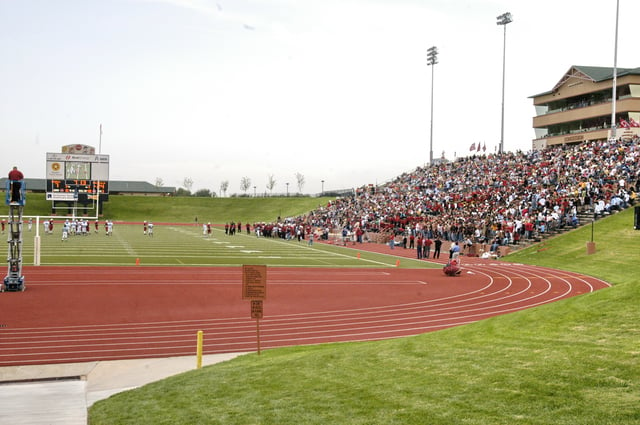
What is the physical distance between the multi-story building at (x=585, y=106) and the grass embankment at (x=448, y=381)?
4156cm

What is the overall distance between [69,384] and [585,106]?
5616 cm

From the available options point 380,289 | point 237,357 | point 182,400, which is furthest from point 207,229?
point 182,400

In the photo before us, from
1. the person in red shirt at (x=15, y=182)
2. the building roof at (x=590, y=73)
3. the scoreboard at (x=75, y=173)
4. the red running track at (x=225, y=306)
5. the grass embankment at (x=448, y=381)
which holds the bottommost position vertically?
the red running track at (x=225, y=306)

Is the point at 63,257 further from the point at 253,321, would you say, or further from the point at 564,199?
the point at 564,199

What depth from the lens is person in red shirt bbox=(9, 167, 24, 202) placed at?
1905cm

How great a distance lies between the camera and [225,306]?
720 inches

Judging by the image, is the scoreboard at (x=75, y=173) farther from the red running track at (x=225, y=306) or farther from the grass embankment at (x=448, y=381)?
the grass embankment at (x=448, y=381)

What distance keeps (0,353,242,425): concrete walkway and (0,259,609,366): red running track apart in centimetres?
67

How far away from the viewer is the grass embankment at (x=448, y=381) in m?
6.30

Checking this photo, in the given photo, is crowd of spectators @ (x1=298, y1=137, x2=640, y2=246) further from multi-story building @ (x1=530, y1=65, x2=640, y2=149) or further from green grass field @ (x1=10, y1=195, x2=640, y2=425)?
green grass field @ (x1=10, y1=195, x2=640, y2=425)

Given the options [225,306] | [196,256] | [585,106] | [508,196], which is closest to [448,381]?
[225,306]

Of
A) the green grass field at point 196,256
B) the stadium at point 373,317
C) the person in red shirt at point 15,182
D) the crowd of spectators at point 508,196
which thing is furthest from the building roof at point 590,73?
the person in red shirt at point 15,182

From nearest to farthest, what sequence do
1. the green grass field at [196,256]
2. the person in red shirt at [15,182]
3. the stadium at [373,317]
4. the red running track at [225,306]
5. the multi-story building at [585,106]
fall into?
the stadium at [373,317] < the red running track at [225,306] < the person in red shirt at [15,182] < the green grass field at [196,256] < the multi-story building at [585,106]

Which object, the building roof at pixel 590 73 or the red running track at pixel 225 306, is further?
the building roof at pixel 590 73
